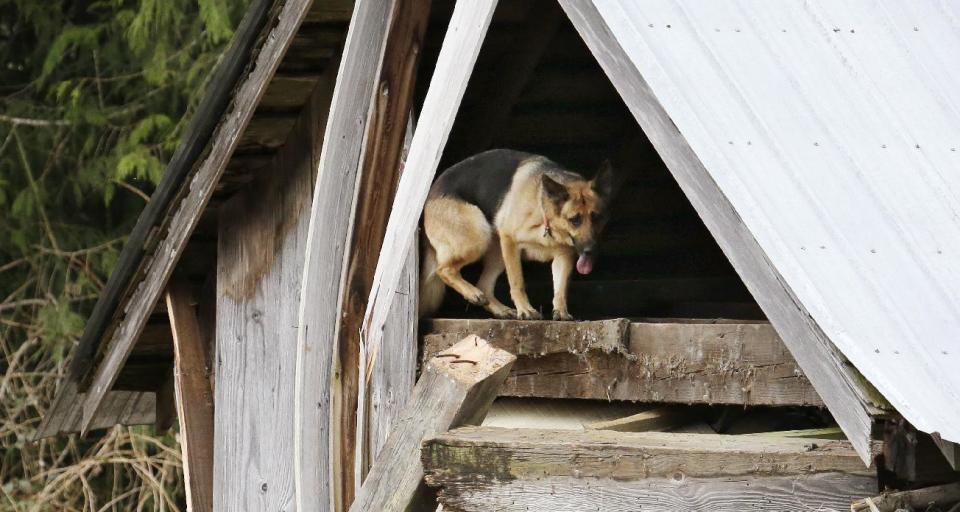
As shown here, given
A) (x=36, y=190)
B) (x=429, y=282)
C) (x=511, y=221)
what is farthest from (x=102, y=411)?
(x=36, y=190)

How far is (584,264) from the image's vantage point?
5895mm

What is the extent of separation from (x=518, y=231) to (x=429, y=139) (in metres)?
1.81

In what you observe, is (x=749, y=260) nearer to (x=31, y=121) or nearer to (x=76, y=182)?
(x=76, y=182)

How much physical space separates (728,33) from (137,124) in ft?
25.0

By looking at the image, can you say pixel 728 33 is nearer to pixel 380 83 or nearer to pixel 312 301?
pixel 380 83

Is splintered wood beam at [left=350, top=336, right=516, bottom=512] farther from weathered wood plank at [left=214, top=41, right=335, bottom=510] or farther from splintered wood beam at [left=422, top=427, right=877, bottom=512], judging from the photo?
weathered wood plank at [left=214, top=41, right=335, bottom=510]

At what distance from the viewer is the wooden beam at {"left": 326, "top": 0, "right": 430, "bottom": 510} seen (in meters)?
4.95

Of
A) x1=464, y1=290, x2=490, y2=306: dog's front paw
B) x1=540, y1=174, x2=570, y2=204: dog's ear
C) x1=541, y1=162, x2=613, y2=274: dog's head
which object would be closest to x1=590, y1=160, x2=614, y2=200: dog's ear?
x1=541, y1=162, x2=613, y2=274: dog's head

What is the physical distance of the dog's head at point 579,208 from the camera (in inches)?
236

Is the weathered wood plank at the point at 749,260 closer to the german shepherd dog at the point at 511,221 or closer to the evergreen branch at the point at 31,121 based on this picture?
the german shepherd dog at the point at 511,221

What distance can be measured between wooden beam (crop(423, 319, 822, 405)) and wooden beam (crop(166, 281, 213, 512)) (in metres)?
1.43

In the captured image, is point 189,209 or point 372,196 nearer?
point 372,196


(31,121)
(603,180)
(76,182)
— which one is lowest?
(603,180)

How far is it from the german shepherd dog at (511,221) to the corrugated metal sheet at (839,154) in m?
2.15
